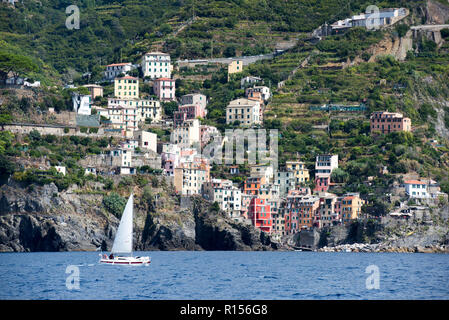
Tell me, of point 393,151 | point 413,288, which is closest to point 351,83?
point 393,151

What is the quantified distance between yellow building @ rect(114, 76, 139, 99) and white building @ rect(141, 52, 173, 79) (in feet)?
24.9

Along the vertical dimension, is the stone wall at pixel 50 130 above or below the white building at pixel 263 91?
below

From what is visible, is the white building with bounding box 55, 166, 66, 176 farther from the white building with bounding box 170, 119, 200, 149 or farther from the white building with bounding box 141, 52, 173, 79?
the white building with bounding box 141, 52, 173, 79

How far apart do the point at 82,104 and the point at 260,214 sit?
1055 inches

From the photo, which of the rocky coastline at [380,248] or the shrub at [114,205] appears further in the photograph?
the rocky coastline at [380,248]

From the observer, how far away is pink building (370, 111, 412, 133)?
4218 inches

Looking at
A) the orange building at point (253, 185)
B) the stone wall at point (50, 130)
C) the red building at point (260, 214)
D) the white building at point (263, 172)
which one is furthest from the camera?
the white building at point (263, 172)

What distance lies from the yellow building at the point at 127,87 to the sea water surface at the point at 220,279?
4741 centimetres

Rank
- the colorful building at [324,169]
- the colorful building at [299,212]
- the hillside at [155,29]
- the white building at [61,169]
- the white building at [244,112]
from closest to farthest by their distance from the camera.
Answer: the white building at [61,169]
the colorful building at [299,212]
the colorful building at [324,169]
the white building at [244,112]
the hillside at [155,29]

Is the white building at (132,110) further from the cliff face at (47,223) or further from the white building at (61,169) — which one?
the cliff face at (47,223)

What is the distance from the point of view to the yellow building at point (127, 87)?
115m

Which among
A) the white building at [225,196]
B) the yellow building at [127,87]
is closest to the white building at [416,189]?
the white building at [225,196]

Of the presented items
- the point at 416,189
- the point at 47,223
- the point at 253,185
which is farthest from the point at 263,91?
the point at 47,223

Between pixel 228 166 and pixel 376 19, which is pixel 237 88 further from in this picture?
pixel 376 19
